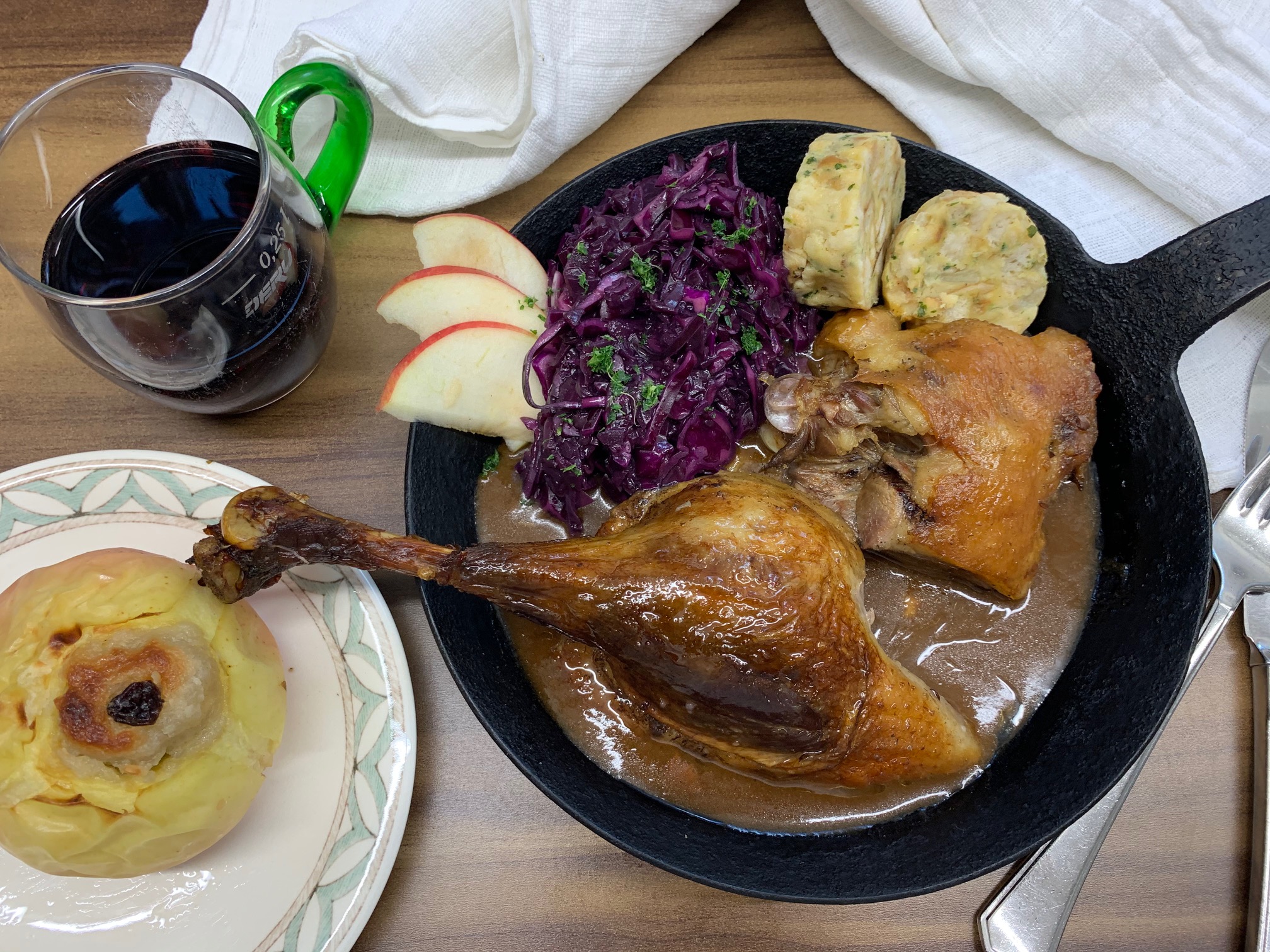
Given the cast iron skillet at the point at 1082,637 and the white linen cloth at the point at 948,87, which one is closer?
the cast iron skillet at the point at 1082,637

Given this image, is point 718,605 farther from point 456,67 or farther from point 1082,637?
point 456,67

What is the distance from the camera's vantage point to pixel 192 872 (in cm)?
186

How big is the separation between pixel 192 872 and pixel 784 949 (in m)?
1.36

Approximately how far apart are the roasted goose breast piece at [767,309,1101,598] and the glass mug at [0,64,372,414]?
1.12 metres

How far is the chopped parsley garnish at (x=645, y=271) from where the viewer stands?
6.72ft

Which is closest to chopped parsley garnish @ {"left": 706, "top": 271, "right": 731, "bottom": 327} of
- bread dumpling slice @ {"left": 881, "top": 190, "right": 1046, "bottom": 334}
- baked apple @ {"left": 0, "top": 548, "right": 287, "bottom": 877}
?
bread dumpling slice @ {"left": 881, "top": 190, "right": 1046, "bottom": 334}

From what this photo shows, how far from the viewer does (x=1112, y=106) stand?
2.20m

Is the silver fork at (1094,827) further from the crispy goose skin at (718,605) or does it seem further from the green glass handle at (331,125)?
the green glass handle at (331,125)

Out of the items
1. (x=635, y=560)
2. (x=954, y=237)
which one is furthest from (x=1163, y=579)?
(x=635, y=560)

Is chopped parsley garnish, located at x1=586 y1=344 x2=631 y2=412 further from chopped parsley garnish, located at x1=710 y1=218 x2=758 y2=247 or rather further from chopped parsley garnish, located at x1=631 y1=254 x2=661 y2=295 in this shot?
chopped parsley garnish, located at x1=710 y1=218 x2=758 y2=247

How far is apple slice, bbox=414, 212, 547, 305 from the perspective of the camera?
2.09 metres

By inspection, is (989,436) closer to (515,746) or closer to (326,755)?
(515,746)

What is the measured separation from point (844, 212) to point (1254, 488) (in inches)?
49.4

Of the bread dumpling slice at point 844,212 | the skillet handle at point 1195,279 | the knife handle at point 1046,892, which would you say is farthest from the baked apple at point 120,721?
the skillet handle at point 1195,279
